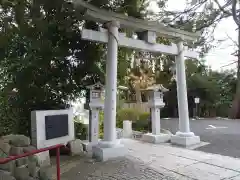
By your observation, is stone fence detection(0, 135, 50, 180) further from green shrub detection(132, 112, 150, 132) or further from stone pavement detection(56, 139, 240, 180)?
green shrub detection(132, 112, 150, 132)

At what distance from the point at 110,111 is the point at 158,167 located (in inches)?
55.4

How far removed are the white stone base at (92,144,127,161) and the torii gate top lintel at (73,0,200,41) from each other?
2.55 metres

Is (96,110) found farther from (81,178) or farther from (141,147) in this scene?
(81,178)

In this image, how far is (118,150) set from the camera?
193 inches

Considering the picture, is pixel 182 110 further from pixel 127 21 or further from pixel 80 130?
pixel 80 130

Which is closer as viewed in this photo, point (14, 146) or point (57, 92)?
point (14, 146)

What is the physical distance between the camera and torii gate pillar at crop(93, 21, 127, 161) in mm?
4820

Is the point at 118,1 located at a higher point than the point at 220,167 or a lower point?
higher

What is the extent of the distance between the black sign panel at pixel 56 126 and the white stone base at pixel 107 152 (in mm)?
744

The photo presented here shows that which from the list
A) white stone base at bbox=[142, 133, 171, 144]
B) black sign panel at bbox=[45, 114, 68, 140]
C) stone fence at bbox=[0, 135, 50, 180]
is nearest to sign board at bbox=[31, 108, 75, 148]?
black sign panel at bbox=[45, 114, 68, 140]

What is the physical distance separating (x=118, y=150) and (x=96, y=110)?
115 centimetres

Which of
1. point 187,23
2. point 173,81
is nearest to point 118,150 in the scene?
point 187,23

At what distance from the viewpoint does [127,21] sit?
17.2 feet

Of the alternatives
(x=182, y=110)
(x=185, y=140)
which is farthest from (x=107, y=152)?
(x=182, y=110)
